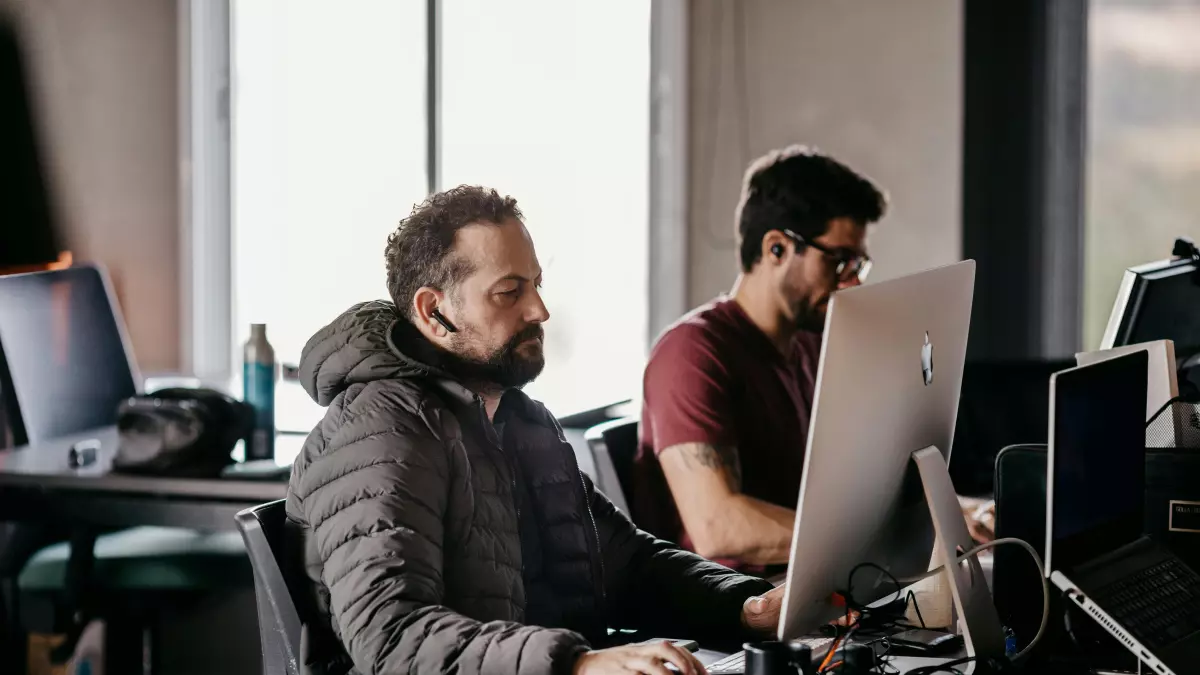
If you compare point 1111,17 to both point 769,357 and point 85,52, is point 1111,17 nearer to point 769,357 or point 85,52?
point 769,357

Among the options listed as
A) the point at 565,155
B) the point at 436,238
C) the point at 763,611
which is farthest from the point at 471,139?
the point at 763,611

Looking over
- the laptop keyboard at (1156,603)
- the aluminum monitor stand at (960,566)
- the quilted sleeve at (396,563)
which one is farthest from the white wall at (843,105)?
the quilted sleeve at (396,563)

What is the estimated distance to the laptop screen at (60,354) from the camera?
3.00 metres

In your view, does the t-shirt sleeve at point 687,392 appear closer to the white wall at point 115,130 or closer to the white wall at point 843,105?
the white wall at point 843,105

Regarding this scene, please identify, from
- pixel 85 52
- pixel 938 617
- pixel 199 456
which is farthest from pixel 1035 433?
pixel 85 52

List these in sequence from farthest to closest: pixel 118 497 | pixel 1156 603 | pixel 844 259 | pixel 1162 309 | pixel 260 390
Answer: pixel 260 390 → pixel 118 497 → pixel 844 259 → pixel 1162 309 → pixel 1156 603

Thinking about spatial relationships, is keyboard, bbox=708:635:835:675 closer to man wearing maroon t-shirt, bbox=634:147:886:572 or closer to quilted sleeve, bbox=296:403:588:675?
quilted sleeve, bbox=296:403:588:675

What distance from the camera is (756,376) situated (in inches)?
99.5

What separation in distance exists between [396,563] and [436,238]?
503 mm

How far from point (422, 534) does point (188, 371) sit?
3209mm

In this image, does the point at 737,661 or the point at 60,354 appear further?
the point at 60,354

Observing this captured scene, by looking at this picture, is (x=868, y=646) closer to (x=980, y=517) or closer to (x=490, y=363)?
(x=490, y=363)

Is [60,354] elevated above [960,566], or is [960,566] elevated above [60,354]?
[60,354]

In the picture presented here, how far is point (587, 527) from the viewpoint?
75.2 inches
